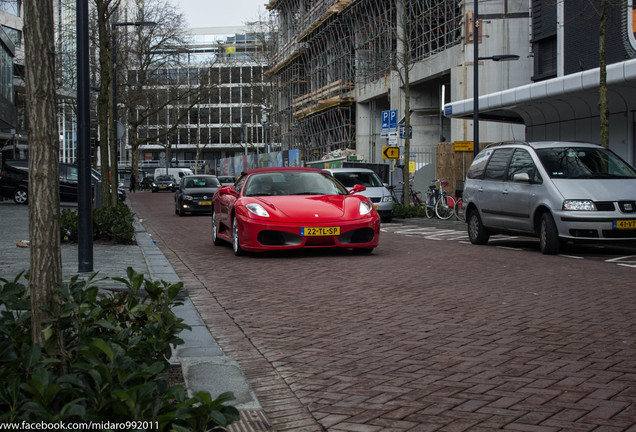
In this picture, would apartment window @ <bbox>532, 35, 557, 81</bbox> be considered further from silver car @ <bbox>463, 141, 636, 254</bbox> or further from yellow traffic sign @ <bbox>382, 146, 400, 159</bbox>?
silver car @ <bbox>463, 141, 636, 254</bbox>

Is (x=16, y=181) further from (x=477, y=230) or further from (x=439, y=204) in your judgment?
(x=477, y=230)

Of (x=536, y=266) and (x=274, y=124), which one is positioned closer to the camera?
(x=536, y=266)

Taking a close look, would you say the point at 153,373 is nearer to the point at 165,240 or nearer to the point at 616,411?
the point at 616,411

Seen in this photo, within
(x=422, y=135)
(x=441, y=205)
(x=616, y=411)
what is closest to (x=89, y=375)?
(x=616, y=411)

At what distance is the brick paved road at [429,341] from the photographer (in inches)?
150

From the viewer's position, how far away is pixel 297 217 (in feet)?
35.5

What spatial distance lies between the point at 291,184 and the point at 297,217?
1338 millimetres

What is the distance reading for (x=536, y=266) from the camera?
10117 millimetres

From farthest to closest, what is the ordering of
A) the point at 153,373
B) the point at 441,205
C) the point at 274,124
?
1. the point at 274,124
2. the point at 441,205
3. the point at 153,373

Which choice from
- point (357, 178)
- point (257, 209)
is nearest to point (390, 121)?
point (357, 178)

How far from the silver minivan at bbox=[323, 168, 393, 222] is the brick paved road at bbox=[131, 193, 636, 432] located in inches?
465

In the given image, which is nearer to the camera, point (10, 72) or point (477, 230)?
point (477, 230)

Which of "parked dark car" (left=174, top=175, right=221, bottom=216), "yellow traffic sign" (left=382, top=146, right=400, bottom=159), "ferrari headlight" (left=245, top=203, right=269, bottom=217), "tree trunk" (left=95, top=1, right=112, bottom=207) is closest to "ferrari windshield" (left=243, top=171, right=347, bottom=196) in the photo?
"ferrari headlight" (left=245, top=203, right=269, bottom=217)

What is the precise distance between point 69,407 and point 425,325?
3703mm
